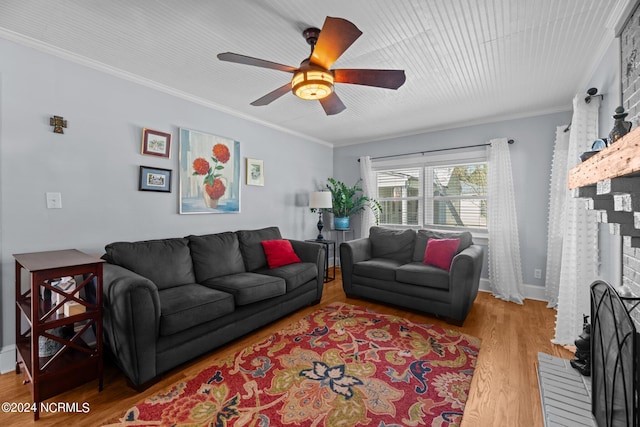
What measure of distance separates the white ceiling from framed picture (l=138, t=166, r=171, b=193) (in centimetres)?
86

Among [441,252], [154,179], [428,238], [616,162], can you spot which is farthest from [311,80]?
[428,238]

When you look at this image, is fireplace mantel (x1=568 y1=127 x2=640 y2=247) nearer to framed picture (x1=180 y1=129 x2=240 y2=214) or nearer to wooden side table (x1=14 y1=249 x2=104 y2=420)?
wooden side table (x1=14 y1=249 x2=104 y2=420)

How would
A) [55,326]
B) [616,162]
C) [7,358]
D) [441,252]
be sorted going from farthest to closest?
1. [441,252]
2. [7,358]
3. [55,326]
4. [616,162]

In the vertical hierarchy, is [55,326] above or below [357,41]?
below

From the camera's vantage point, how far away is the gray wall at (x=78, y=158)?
2.07m

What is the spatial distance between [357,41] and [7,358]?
3.47 m

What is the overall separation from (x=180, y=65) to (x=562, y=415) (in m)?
3.51

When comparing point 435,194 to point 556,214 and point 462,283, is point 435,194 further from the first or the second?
point 462,283

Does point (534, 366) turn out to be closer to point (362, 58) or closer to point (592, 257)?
point (592, 257)

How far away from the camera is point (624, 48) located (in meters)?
1.80

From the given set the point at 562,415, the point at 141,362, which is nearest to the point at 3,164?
the point at 141,362

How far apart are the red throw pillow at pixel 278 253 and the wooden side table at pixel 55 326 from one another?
5.41 ft

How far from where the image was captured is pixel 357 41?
2090 mm

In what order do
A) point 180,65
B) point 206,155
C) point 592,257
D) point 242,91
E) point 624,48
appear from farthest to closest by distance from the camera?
point 206,155 → point 242,91 → point 180,65 → point 592,257 → point 624,48
